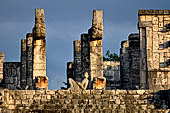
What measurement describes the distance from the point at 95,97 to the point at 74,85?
4.86ft

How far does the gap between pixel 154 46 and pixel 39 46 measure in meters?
6.14

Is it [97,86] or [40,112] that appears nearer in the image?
[40,112]

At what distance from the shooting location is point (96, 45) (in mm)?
39031

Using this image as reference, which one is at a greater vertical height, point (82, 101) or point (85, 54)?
point (85, 54)

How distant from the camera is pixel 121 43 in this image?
1959 inches

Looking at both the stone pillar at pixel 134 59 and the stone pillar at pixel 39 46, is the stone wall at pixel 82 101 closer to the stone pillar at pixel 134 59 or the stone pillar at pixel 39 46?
the stone pillar at pixel 39 46

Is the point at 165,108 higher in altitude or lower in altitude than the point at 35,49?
lower

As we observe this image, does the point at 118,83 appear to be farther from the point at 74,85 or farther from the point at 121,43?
the point at 74,85

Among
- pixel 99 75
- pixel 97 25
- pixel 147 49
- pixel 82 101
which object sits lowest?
pixel 82 101

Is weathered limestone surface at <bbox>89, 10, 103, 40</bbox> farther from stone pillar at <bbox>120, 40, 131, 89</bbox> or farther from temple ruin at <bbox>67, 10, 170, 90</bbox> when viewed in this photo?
stone pillar at <bbox>120, 40, 131, 89</bbox>

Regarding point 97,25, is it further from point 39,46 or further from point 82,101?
point 82,101

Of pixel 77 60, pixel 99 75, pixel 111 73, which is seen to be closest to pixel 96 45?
pixel 99 75

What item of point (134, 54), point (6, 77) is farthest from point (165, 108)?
point (6, 77)

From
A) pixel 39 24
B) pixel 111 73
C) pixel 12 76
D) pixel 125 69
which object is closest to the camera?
pixel 39 24
